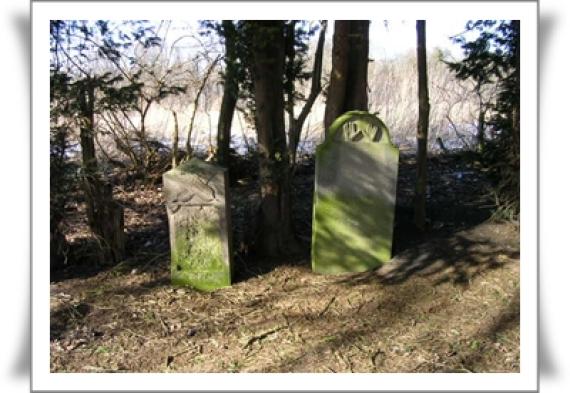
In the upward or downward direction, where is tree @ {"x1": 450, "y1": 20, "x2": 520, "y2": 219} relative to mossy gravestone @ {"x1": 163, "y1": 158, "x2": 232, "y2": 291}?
upward

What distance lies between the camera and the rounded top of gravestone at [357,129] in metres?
4.86

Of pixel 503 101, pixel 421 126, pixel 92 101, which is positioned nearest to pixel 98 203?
pixel 92 101

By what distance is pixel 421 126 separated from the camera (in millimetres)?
5559

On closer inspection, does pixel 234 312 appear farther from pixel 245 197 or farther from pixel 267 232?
pixel 245 197

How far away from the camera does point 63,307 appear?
452cm

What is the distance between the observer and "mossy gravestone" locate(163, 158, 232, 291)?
475cm

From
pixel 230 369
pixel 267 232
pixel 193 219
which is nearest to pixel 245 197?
pixel 267 232

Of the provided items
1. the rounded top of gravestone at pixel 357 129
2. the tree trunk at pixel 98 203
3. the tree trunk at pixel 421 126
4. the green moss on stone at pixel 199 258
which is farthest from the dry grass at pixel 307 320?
the rounded top of gravestone at pixel 357 129

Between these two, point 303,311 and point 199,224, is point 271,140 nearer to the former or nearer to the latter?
point 199,224

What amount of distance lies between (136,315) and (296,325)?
4.07 ft

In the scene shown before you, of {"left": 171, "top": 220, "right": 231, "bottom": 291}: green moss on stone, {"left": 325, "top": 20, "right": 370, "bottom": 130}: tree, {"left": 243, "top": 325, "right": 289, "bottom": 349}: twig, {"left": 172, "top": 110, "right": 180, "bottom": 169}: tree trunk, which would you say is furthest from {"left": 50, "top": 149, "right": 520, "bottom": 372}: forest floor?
{"left": 172, "top": 110, "right": 180, "bottom": 169}: tree trunk

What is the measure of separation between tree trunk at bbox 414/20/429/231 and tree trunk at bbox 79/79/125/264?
9.35ft

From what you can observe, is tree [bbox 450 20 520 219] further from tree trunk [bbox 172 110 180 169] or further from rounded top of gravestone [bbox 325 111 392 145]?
tree trunk [bbox 172 110 180 169]

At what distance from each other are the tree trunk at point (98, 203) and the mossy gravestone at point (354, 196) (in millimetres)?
1814
